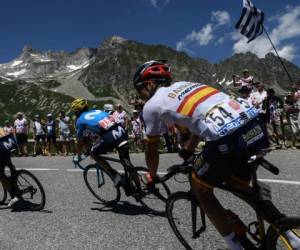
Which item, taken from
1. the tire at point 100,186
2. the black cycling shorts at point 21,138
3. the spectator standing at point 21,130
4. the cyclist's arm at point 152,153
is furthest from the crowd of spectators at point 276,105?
the black cycling shorts at point 21,138

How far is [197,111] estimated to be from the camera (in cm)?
354

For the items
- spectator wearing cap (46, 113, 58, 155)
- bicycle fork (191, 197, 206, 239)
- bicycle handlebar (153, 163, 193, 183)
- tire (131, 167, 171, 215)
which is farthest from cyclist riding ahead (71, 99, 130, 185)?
spectator wearing cap (46, 113, 58, 155)

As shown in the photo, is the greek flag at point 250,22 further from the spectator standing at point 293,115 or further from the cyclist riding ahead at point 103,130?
Result: the cyclist riding ahead at point 103,130

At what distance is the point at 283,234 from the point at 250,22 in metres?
11.7

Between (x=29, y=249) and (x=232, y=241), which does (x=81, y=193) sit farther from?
(x=232, y=241)

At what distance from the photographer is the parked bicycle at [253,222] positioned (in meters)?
3.33

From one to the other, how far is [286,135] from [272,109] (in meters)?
1.19

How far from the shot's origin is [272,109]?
13695 millimetres

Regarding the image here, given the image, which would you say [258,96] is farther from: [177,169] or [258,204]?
[258,204]

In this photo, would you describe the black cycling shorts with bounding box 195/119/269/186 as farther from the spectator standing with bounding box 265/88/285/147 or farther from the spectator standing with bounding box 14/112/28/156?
the spectator standing with bounding box 14/112/28/156

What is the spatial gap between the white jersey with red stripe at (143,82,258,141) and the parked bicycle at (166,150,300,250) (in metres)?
0.33

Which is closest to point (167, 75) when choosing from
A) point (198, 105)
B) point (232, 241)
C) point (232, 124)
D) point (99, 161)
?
point (198, 105)

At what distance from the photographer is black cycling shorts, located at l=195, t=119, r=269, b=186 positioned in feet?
11.2

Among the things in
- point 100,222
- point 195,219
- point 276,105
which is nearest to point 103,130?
point 100,222
